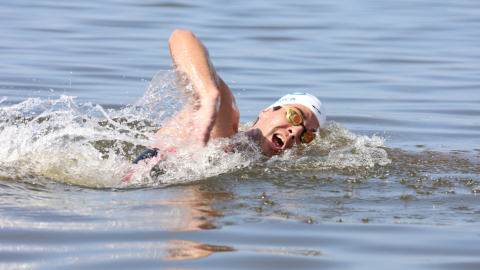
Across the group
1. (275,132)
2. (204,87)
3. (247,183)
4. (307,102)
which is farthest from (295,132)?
(204,87)

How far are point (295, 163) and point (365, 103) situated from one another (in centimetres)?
445

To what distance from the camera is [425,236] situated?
3.54 meters

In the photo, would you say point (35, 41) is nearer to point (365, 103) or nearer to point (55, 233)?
point (365, 103)

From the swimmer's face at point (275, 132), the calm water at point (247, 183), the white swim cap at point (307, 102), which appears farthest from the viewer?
the white swim cap at point (307, 102)

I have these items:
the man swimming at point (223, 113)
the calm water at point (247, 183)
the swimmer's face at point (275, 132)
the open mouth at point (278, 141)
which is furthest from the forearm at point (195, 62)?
the open mouth at point (278, 141)

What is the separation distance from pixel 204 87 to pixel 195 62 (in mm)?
216

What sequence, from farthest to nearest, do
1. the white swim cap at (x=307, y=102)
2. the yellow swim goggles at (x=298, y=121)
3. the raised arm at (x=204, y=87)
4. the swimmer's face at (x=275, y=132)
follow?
the white swim cap at (x=307, y=102) < the yellow swim goggles at (x=298, y=121) < the swimmer's face at (x=275, y=132) < the raised arm at (x=204, y=87)

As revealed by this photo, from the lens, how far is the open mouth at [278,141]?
5613 millimetres

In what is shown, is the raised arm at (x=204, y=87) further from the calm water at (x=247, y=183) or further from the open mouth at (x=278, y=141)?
the open mouth at (x=278, y=141)

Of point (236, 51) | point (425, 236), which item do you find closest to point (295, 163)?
point (425, 236)

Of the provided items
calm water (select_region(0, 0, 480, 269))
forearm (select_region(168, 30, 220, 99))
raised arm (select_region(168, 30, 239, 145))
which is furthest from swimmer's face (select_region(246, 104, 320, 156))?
forearm (select_region(168, 30, 220, 99))

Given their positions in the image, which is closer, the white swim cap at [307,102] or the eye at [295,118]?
the eye at [295,118]

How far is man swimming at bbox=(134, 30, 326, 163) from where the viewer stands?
4.33 metres

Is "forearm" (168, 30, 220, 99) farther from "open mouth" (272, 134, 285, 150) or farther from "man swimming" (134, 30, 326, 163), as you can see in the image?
"open mouth" (272, 134, 285, 150)
